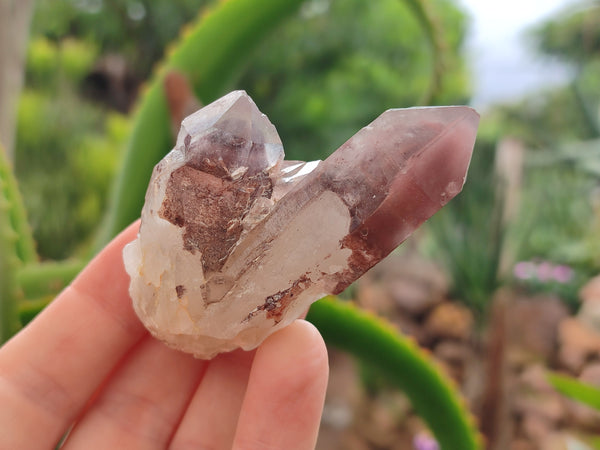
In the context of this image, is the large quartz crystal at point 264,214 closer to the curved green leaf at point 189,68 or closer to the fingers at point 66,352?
the fingers at point 66,352

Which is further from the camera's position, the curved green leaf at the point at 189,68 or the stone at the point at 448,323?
the stone at the point at 448,323

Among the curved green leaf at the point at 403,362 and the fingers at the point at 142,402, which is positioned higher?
the fingers at the point at 142,402

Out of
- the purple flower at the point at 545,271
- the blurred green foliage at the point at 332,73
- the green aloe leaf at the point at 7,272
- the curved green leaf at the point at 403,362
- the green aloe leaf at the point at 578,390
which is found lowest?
the purple flower at the point at 545,271

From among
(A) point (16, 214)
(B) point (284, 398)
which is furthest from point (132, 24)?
(B) point (284, 398)

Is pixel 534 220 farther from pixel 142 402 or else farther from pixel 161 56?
pixel 161 56

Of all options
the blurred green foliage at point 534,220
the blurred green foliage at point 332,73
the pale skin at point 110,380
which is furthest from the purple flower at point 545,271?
the pale skin at point 110,380

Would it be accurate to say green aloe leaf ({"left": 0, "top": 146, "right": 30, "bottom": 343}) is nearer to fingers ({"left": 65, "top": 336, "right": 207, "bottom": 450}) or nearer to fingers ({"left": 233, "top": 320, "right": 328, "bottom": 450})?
fingers ({"left": 65, "top": 336, "right": 207, "bottom": 450})
